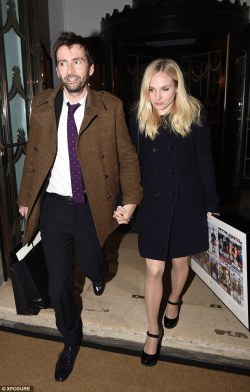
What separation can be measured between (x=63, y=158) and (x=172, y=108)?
0.76 m

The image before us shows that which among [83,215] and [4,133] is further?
[4,133]

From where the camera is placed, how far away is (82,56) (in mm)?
1886

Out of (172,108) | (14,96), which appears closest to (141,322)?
(172,108)

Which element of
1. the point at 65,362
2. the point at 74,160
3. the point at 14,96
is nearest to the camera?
the point at 74,160

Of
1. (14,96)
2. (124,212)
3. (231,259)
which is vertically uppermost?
(14,96)

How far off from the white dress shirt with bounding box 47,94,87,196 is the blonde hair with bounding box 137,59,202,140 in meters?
0.39

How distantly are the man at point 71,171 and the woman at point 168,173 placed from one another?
0.42 feet

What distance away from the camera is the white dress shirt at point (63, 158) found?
1970 millimetres

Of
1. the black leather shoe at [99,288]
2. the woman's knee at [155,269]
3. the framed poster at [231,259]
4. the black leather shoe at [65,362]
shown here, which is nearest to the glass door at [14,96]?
the black leather shoe at [99,288]

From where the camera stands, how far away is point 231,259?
7.68 ft

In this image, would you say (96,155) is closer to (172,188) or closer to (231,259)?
(172,188)

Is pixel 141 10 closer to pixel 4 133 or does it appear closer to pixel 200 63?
pixel 200 63

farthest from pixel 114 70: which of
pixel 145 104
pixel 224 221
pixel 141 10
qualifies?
pixel 224 221

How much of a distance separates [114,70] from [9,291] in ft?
11.1
